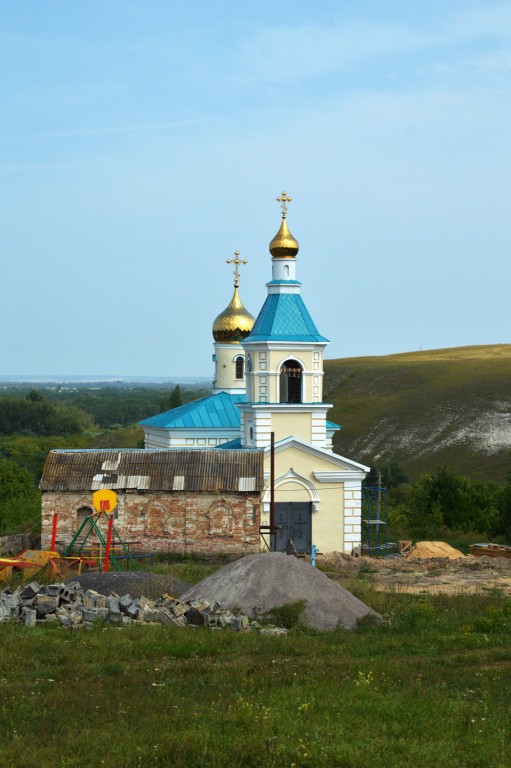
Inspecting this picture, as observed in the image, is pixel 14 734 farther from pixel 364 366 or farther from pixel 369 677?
pixel 364 366

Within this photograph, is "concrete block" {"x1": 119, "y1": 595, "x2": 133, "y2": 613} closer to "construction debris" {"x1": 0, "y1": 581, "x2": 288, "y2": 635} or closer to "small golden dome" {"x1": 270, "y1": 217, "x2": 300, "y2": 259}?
"construction debris" {"x1": 0, "y1": 581, "x2": 288, "y2": 635}

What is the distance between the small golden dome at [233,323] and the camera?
36.4 meters

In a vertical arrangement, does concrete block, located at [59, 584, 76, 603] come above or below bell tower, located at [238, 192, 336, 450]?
below

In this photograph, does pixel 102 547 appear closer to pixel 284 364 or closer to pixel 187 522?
pixel 187 522

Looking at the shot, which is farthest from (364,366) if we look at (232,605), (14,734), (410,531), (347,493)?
(14,734)

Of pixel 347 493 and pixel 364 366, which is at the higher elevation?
pixel 364 366

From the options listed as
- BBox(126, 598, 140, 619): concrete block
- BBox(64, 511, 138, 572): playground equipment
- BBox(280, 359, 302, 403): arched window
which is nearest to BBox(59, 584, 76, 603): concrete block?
BBox(126, 598, 140, 619): concrete block

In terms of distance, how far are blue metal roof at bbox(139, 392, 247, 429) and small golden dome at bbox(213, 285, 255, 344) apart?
8.13ft

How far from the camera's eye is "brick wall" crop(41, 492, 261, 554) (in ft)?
83.3

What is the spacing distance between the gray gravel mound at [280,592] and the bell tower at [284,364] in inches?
450

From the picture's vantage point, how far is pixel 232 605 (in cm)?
1598

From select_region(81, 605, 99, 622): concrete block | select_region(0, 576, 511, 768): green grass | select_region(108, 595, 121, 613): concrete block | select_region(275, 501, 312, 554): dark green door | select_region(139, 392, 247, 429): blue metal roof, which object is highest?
select_region(139, 392, 247, 429): blue metal roof

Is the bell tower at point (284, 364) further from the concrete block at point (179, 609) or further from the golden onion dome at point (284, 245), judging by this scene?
the concrete block at point (179, 609)

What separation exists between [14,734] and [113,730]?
2.84 feet
